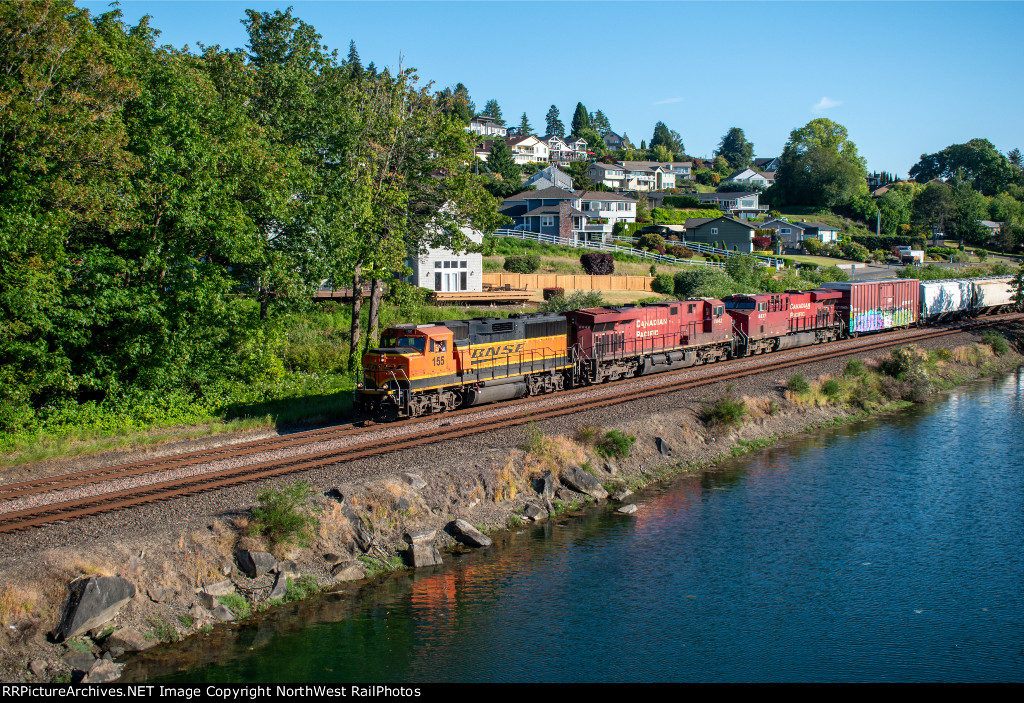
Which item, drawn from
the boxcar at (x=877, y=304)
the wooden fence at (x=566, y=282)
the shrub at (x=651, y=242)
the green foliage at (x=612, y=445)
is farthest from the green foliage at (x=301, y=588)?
the shrub at (x=651, y=242)

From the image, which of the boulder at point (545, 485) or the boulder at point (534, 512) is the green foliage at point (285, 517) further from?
the boulder at point (545, 485)

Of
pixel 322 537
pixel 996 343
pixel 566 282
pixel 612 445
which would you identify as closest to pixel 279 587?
pixel 322 537

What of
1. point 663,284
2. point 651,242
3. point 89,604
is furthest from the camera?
point 651,242

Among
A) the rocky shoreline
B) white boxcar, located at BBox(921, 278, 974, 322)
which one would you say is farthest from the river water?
white boxcar, located at BBox(921, 278, 974, 322)

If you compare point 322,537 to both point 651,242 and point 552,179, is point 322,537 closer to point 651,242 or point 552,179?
point 651,242

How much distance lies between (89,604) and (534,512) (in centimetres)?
1163

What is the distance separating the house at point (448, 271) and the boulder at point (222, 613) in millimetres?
42308

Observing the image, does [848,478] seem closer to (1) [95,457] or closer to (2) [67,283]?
(1) [95,457]

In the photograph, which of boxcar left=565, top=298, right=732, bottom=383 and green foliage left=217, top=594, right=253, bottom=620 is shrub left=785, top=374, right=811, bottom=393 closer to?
boxcar left=565, top=298, right=732, bottom=383

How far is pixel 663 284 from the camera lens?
7169 centimetres

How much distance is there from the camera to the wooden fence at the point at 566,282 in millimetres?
67688

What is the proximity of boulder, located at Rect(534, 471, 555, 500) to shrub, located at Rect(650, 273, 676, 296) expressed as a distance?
4844 cm

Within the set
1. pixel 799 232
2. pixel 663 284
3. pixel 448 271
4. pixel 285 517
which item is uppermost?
pixel 799 232
